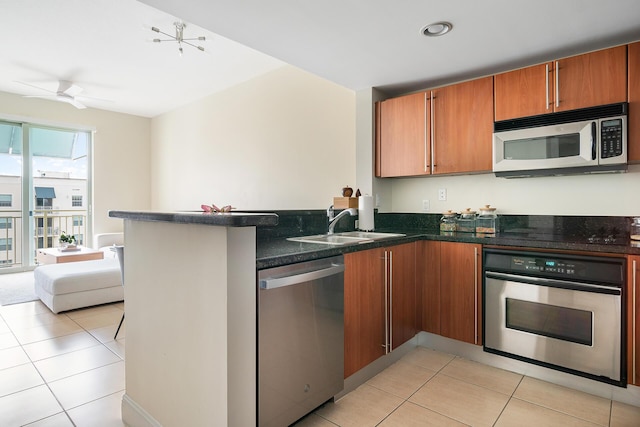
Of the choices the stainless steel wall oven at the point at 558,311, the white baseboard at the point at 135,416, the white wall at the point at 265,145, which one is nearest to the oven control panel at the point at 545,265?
the stainless steel wall oven at the point at 558,311

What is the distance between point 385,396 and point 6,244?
655 cm

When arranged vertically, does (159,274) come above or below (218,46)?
below

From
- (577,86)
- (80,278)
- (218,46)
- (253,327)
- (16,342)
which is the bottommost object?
(16,342)

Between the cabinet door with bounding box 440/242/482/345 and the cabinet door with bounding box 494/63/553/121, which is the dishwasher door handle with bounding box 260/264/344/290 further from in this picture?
the cabinet door with bounding box 494/63/553/121

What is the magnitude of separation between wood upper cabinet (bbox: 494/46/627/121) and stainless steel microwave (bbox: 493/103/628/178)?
0.06 m

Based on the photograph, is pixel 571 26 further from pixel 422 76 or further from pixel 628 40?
pixel 422 76

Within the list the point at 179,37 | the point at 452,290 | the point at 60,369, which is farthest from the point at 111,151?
the point at 452,290

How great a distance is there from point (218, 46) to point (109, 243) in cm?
393

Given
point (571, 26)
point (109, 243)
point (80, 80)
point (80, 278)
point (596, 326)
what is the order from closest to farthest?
point (596, 326) → point (571, 26) → point (80, 278) → point (80, 80) → point (109, 243)

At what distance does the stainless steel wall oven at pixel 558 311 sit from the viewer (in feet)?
6.11

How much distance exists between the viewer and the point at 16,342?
8.79 feet

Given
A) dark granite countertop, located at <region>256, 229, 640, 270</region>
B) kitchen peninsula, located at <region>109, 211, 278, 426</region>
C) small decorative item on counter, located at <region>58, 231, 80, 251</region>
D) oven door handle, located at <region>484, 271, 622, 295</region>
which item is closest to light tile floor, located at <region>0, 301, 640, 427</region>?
kitchen peninsula, located at <region>109, 211, 278, 426</region>

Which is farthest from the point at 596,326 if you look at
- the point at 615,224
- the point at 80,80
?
the point at 80,80

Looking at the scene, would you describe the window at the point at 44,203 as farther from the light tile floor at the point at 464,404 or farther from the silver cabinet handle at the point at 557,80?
the silver cabinet handle at the point at 557,80
